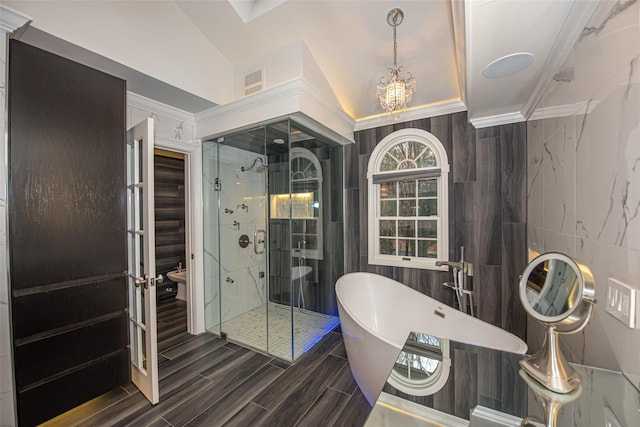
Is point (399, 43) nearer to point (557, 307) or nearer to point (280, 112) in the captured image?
point (280, 112)

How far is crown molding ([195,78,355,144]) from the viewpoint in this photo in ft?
7.19

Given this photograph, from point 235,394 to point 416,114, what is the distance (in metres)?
3.18

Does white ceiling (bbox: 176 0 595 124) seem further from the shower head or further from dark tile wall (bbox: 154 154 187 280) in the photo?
dark tile wall (bbox: 154 154 187 280)

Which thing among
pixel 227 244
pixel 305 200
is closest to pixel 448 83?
pixel 305 200

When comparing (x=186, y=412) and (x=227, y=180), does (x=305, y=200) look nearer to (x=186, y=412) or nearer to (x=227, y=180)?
(x=227, y=180)

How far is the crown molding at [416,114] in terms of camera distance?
255 cm

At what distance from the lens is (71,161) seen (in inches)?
62.4

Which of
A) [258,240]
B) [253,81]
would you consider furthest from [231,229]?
[253,81]

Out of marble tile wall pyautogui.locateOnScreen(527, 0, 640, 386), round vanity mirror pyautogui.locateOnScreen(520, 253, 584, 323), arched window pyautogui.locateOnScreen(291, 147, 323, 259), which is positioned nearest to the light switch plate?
marble tile wall pyautogui.locateOnScreen(527, 0, 640, 386)

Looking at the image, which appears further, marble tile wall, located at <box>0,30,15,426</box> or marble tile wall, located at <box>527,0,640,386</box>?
marble tile wall, located at <box>0,30,15,426</box>

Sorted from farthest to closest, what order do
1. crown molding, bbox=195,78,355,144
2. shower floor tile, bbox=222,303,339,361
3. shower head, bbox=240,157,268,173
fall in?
1. shower head, bbox=240,157,268,173
2. shower floor tile, bbox=222,303,339,361
3. crown molding, bbox=195,78,355,144

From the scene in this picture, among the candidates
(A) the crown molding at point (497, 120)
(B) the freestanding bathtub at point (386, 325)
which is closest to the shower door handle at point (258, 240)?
(B) the freestanding bathtub at point (386, 325)

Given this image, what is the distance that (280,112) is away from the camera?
7.32 ft

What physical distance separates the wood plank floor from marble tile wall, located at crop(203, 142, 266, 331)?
601mm
